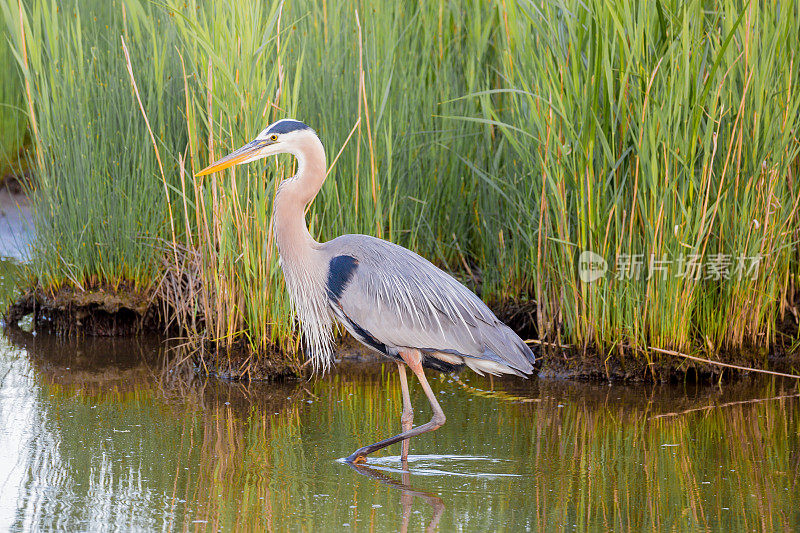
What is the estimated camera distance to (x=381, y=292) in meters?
4.44

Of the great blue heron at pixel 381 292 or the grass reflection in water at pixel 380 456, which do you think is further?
the great blue heron at pixel 381 292

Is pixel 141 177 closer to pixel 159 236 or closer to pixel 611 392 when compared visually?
pixel 159 236

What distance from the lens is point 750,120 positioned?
521cm

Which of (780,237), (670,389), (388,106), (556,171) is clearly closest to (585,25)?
(556,171)

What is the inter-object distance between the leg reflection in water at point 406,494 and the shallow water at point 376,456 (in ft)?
0.04

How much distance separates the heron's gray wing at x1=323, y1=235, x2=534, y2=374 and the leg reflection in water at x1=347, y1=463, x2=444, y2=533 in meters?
0.62

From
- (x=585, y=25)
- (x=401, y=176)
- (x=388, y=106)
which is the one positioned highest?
(x=585, y=25)

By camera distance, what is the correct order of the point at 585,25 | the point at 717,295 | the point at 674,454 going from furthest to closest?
the point at 717,295 < the point at 585,25 < the point at 674,454

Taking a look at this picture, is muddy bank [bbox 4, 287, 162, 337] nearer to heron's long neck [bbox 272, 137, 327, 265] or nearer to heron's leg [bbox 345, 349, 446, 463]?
heron's long neck [bbox 272, 137, 327, 265]

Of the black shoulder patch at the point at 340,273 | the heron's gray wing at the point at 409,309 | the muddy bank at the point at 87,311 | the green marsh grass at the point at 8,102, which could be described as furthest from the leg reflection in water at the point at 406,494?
the green marsh grass at the point at 8,102

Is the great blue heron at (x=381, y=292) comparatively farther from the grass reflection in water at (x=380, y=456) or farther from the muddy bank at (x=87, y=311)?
the muddy bank at (x=87, y=311)

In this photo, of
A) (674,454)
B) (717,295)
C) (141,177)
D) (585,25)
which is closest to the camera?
(674,454)

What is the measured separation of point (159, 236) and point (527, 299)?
7.61 ft

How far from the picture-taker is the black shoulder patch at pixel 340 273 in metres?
4.50
